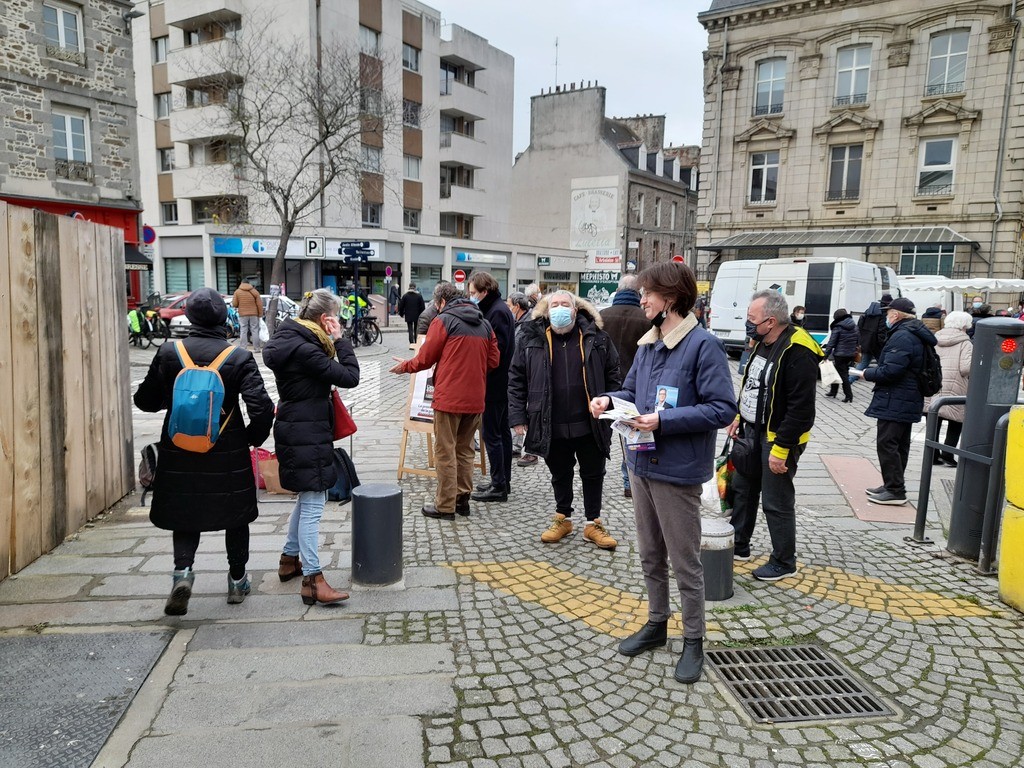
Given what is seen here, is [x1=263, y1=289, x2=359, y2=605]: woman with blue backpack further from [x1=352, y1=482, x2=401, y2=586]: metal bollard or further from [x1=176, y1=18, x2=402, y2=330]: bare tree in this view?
[x1=176, y1=18, x2=402, y2=330]: bare tree

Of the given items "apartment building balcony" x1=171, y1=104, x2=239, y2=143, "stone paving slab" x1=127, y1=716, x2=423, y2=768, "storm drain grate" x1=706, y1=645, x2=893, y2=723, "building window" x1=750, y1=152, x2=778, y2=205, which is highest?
"apartment building balcony" x1=171, y1=104, x2=239, y2=143

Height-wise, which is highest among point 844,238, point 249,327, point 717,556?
point 844,238

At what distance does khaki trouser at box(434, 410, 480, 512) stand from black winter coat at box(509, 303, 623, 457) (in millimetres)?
700

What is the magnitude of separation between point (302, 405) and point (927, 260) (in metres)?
30.4

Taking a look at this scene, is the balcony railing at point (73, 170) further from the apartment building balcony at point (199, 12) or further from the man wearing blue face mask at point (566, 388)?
the man wearing blue face mask at point (566, 388)

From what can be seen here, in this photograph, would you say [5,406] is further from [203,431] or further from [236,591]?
[236,591]

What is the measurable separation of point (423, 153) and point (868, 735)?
3682 cm

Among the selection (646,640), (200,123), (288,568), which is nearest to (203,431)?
(288,568)

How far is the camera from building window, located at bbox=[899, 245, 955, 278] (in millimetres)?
27859

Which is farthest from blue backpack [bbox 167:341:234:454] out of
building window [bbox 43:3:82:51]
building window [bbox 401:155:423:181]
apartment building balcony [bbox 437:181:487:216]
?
apartment building balcony [bbox 437:181:487:216]

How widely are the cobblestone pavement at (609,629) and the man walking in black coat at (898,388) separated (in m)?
0.78

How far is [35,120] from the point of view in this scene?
70.2 feet

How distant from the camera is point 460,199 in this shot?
3894 cm

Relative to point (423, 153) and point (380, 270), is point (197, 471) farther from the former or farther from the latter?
point (423, 153)
